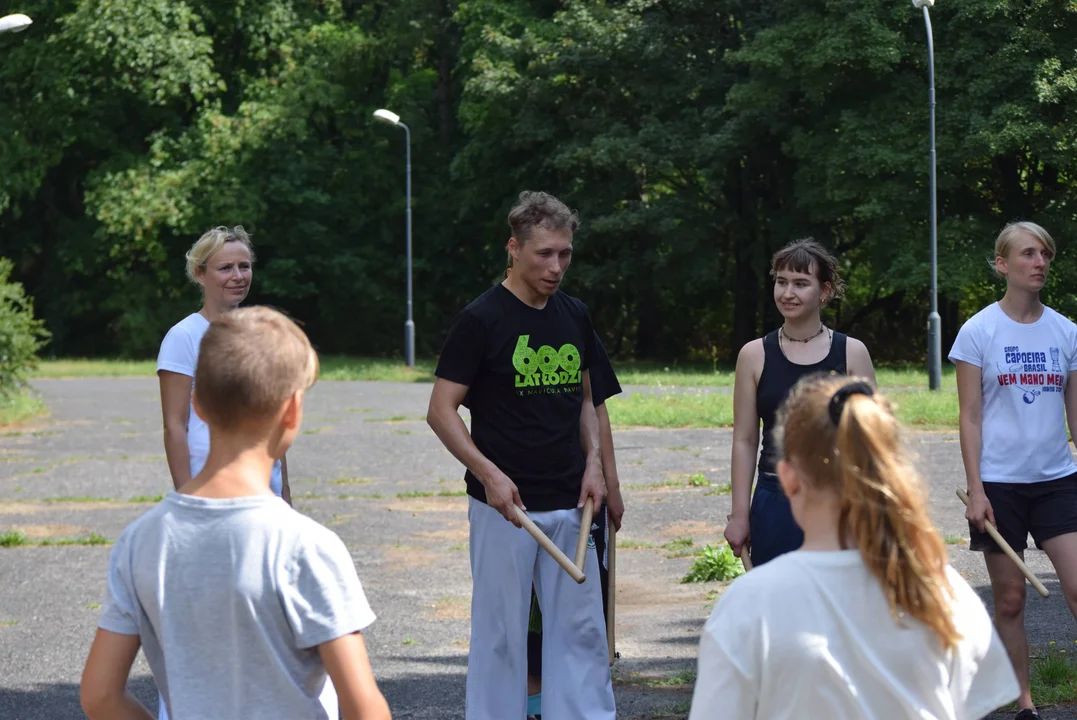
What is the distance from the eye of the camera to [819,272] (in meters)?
4.86

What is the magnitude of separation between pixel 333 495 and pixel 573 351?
342 inches

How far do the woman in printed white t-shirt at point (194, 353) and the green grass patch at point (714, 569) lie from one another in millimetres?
4415

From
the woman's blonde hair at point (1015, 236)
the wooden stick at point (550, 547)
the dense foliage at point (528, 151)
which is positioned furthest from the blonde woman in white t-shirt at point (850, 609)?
the dense foliage at point (528, 151)

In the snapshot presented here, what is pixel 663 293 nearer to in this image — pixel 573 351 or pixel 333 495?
pixel 333 495

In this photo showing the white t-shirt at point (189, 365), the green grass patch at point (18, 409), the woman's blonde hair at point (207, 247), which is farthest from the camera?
the green grass patch at point (18, 409)

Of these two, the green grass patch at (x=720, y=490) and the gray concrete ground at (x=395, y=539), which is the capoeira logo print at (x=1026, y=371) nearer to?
the gray concrete ground at (x=395, y=539)

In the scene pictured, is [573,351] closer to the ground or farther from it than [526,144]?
closer to the ground

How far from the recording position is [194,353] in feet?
15.2

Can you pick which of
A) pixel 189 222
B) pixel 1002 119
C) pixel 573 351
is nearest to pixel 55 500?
pixel 573 351

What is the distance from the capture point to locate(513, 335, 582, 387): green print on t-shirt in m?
4.82

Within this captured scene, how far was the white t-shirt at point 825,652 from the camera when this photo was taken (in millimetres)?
2164

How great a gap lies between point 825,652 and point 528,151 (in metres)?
40.2

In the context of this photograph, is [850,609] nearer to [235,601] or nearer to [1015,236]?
[235,601]

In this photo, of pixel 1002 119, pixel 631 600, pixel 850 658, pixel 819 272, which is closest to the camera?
pixel 850 658
